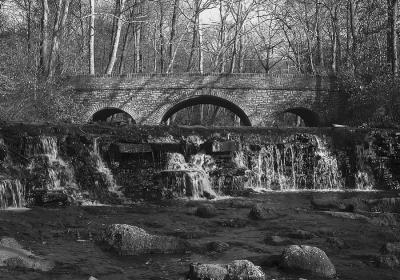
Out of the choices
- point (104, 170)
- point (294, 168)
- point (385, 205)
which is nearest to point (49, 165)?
point (104, 170)

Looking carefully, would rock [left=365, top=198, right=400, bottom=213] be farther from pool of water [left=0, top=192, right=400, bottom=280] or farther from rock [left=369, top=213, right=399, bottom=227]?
pool of water [left=0, top=192, right=400, bottom=280]

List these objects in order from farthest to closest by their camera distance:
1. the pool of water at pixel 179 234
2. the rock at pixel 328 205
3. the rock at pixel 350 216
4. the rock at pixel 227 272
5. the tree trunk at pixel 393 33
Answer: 1. the tree trunk at pixel 393 33
2. the rock at pixel 328 205
3. the rock at pixel 350 216
4. the pool of water at pixel 179 234
5. the rock at pixel 227 272

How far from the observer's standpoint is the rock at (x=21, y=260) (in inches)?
250

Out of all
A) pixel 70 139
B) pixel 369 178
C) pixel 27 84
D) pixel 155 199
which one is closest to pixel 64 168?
pixel 70 139

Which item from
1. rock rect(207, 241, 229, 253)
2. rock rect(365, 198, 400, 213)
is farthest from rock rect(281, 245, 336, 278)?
rock rect(365, 198, 400, 213)

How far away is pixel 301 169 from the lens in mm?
16938

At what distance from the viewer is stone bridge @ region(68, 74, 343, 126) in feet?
78.9

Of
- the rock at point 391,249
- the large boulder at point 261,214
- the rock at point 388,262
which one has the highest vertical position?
the large boulder at point 261,214

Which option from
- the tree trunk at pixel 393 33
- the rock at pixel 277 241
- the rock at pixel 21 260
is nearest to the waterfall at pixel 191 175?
the rock at pixel 277 241

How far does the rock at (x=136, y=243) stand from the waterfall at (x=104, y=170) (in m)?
6.15

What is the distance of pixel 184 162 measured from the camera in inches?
612

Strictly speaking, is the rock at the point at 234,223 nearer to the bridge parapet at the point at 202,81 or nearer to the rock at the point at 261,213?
the rock at the point at 261,213

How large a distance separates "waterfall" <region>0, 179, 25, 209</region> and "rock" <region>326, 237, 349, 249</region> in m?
7.09

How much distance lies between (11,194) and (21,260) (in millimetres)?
5732
